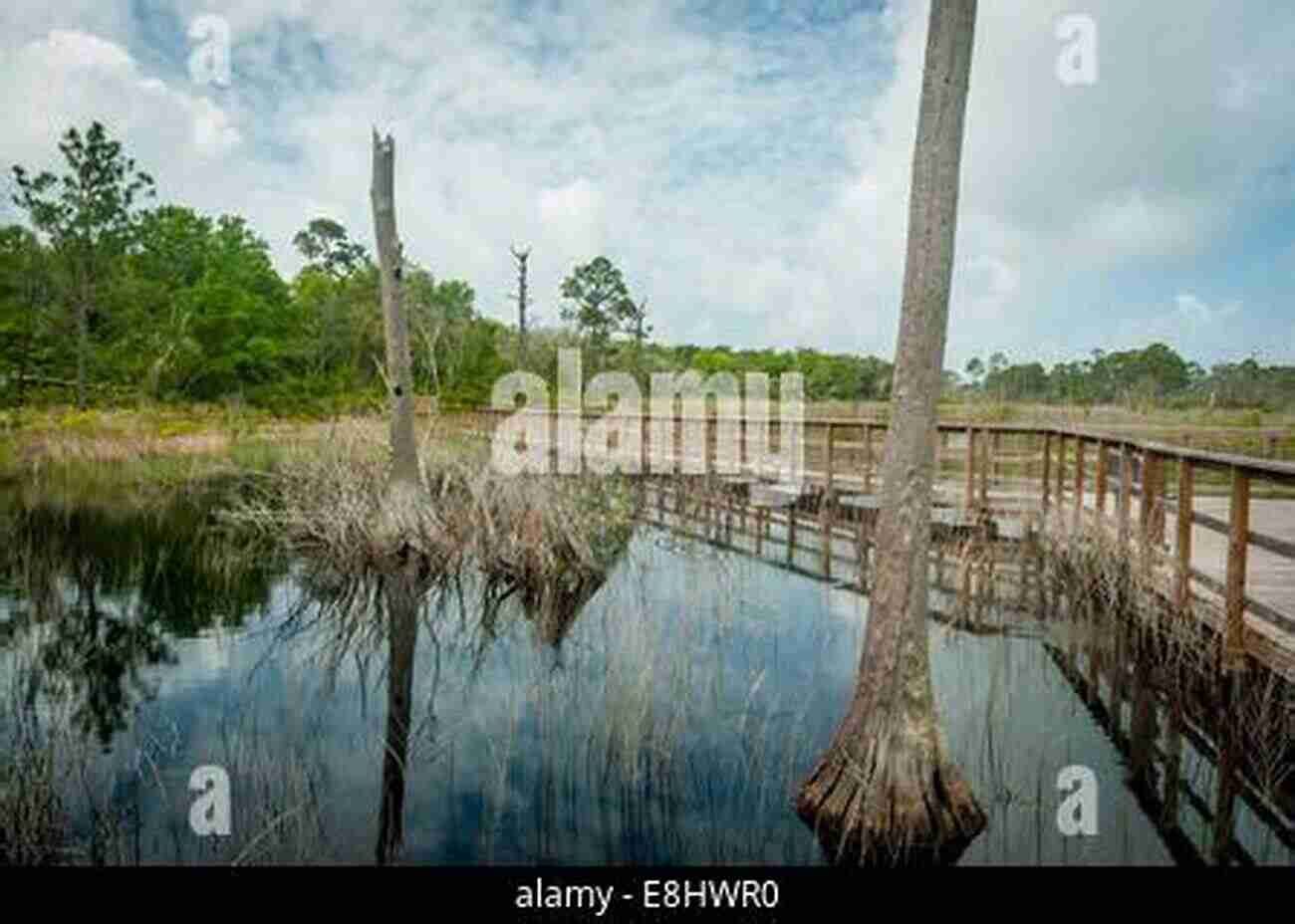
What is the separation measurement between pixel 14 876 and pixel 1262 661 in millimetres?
5250

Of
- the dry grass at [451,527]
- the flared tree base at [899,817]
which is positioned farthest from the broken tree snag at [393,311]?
the flared tree base at [899,817]

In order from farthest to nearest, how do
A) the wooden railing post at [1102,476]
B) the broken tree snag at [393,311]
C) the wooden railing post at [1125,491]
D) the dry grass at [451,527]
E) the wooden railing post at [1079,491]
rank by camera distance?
the broken tree snag at [393,311]
the dry grass at [451,527]
the wooden railing post at [1079,491]
the wooden railing post at [1102,476]
the wooden railing post at [1125,491]

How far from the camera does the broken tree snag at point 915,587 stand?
116 inches

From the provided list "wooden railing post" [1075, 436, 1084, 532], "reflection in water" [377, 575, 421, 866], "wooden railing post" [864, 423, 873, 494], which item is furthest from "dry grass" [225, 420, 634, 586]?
"wooden railing post" [1075, 436, 1084, 532]

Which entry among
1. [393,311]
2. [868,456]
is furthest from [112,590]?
[868,456]

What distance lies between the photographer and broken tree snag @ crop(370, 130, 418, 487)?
8.80 metres

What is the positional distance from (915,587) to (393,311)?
7.26m

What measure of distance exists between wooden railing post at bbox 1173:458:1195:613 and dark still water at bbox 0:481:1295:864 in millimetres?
868

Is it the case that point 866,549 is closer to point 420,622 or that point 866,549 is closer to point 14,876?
point 420,622

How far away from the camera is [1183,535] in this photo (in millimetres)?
5039

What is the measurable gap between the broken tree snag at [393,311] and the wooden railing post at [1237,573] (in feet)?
22.5

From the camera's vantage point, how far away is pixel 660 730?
404cm

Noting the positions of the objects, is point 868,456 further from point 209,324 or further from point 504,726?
point 209,324

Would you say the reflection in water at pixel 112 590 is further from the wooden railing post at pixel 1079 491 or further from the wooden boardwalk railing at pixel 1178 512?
the wooden railing post at pixel 1079 491
